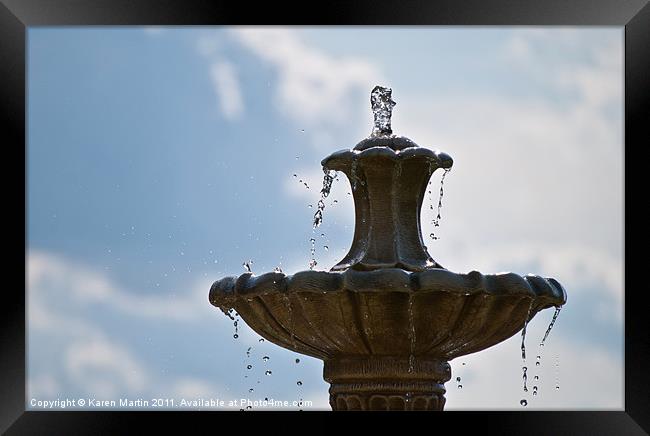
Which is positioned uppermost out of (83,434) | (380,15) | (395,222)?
(380,15)

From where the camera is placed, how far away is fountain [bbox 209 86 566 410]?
6027 millimetres

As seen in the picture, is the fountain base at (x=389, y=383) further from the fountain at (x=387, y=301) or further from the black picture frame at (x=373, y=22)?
the black picture frame at (x=373, y=22)

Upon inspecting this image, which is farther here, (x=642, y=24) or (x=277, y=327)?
(x=277, y=327)

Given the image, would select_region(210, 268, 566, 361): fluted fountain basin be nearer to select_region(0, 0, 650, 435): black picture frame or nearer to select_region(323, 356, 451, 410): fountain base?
select_region(323, 356, 451, 410): fountain base

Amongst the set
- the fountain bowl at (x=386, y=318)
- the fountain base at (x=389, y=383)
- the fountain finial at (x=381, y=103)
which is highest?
the fountain finial at (x=381, y=103)

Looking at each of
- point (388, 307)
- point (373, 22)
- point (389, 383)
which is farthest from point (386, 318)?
point (373, 22)

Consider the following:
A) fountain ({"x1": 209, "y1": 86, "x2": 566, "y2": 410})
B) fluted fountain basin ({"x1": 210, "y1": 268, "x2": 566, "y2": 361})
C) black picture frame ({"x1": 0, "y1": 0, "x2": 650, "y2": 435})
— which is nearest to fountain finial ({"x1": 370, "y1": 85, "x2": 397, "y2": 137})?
fountain ({"x1": 209, "y1": 86, "x2": 566, "y2": 410})

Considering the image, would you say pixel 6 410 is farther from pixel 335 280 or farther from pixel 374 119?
pixel 374 119

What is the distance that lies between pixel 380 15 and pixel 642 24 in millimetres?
1306

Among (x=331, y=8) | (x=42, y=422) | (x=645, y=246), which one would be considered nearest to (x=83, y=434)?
(x=42, y=422)

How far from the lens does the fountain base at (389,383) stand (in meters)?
6.60

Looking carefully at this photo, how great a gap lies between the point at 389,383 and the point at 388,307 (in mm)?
701

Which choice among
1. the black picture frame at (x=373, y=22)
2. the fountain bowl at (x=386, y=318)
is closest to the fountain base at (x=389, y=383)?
the fountain bowl at (x=386, y=318)

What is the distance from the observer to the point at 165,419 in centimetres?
453
